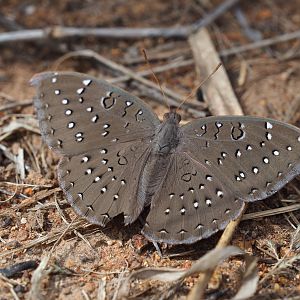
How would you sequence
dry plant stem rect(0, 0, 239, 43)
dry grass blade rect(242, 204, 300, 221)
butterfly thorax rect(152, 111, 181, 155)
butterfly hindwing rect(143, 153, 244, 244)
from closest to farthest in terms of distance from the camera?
1. butterfly hindwing rect(143, 153, 244, 244)
2. butterfly thorax rect(152, 111, 181, 155)
3. dry grass blade rect(242, 204, 300, 221)
4. dry plant stem rect(0, 0, 239, 43)

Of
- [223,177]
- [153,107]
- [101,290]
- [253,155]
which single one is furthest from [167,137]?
[153,107]

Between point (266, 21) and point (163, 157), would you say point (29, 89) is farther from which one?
point (266, 21)

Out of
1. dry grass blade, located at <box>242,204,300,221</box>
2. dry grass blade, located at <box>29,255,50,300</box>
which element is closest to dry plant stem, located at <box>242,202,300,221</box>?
dry grass blade, located at <box>242,204,300,221</box>

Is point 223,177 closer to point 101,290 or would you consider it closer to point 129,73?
point 101,290

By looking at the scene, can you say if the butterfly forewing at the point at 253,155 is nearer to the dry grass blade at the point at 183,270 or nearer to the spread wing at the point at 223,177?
the spread wing at the point at 223,177

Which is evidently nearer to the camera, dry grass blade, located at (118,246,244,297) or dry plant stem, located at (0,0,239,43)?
dry grass blade, located at (118,246,244,297)

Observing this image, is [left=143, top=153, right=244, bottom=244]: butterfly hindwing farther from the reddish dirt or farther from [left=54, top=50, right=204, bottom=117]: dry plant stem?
[left=54, top=50, right=204, bottom=117]: dry plant stem

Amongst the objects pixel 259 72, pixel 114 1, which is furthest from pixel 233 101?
pixel 114 1
